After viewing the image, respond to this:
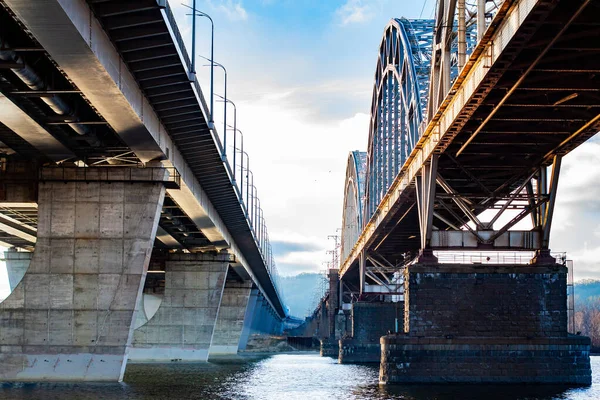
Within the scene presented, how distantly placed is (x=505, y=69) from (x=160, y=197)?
1748 centimetres

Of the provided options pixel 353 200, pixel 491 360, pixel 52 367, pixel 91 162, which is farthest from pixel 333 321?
pixel 52 367

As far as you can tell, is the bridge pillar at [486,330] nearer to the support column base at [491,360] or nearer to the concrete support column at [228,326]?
the support column base at [491,360]

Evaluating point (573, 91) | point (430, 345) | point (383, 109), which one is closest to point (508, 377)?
point (430, 345)

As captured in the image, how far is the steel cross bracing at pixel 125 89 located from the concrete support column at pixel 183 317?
26279 mm

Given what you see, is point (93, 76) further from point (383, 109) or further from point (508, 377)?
point (383, 109)

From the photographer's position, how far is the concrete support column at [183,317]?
8088 cm

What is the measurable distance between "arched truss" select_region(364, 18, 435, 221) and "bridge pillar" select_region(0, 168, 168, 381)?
24.1 m

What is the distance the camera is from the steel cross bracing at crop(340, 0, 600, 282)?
32344 millimetres

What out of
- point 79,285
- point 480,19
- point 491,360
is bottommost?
point 491,360

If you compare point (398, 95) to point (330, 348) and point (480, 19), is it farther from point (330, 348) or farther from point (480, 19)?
point (330, 348)

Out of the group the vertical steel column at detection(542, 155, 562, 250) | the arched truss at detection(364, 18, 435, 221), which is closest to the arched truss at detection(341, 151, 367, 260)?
the arched truss at detection(364, 18, 435, 221)

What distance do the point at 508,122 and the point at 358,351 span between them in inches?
2196

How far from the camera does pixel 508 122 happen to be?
44344mm

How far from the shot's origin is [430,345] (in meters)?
48.9
